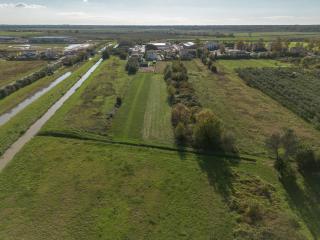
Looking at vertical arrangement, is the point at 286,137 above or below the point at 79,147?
above

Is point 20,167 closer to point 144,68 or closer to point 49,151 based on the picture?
point 49,151

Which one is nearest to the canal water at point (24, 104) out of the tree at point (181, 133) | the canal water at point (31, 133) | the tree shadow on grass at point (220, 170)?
the canal water at point (31, 133)

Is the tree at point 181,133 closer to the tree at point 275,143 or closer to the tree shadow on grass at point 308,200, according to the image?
the tree at point 275,143

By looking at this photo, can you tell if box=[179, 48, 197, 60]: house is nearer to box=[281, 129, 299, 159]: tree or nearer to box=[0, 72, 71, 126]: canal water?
box=[0, 72, 71, 126]: canal water

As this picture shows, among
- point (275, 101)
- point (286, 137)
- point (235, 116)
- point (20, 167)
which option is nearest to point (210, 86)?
point (275, 101)

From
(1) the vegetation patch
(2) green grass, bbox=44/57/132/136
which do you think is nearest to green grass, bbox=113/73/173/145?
(2) green grass, bbox=44/57/132/136

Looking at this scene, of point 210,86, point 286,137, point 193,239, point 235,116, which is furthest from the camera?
point 210,86
